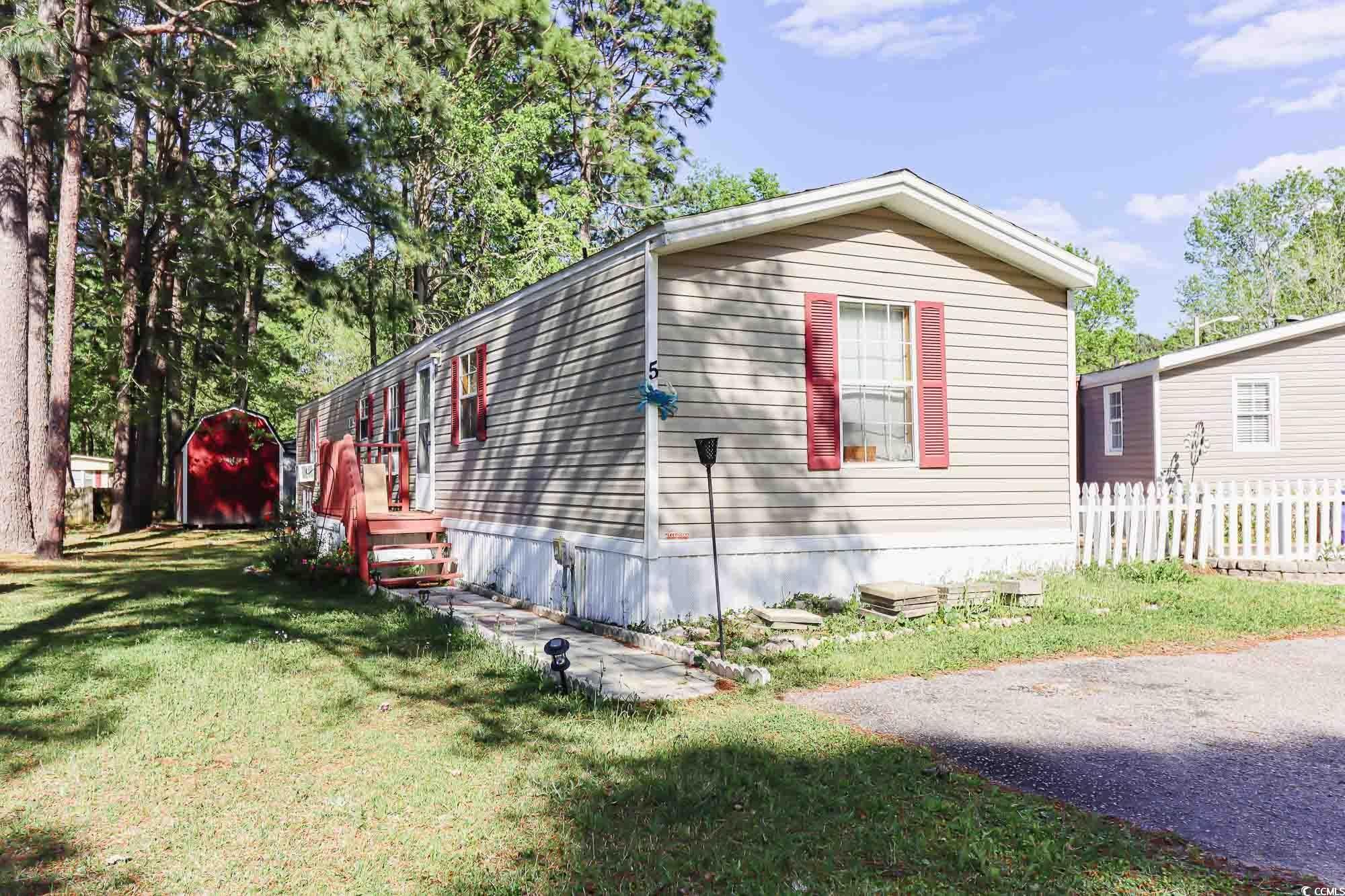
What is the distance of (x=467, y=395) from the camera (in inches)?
502

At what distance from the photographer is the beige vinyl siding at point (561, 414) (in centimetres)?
841

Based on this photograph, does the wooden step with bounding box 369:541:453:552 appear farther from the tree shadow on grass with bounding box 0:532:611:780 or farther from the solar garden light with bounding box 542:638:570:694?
the solar garden light with bounding box 542:638:570:694

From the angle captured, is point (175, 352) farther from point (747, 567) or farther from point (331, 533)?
point (747, 567)

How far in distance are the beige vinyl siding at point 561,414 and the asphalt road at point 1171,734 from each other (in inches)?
133

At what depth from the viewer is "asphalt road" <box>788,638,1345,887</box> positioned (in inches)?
151

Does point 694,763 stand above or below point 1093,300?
below

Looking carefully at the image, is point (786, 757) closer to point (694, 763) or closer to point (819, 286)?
point (694, 763)

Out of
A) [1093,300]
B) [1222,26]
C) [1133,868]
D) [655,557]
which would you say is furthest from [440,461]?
[1222,26]

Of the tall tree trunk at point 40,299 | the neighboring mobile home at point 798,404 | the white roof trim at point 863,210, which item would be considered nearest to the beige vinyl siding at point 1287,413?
the white roof trim at point 863,210

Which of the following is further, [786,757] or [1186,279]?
[1186,279]

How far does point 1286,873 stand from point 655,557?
5289 millimetres

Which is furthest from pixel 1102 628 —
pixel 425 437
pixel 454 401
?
pixel 425 437

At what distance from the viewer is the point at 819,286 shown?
351 inches

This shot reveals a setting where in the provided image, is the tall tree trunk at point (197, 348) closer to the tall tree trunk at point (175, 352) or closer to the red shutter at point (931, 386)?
the tall tree trunk at point (175, 352)
